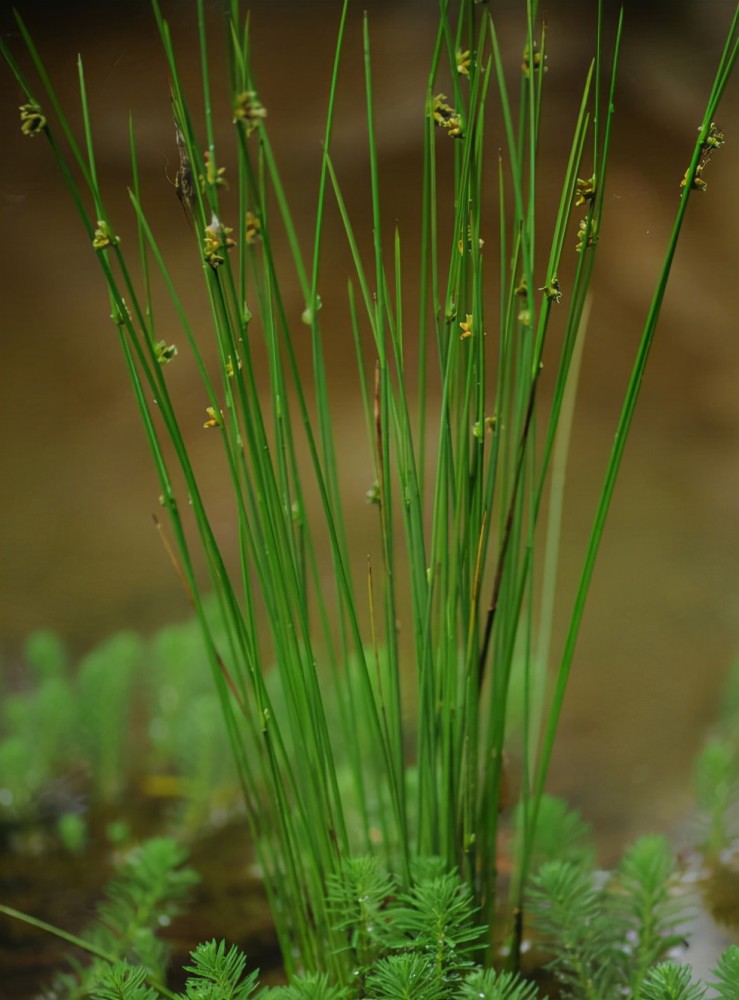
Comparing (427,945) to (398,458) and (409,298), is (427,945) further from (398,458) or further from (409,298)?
(409,298)

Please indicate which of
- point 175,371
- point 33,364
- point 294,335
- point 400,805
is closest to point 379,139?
point 294,335

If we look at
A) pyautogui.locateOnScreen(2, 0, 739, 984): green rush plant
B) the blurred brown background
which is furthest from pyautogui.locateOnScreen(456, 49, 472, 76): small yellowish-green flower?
the blurred brown background

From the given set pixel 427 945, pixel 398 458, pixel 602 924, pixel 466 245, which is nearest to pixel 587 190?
pixel 466 245

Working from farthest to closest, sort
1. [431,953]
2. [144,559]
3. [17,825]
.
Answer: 1. [144,559]
2. [17,825]
3. [431,953]

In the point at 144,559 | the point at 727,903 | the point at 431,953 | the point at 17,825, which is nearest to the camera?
the point at 431,953

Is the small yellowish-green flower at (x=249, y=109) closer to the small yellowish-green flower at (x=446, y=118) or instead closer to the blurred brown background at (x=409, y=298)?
the small yellowish-green flower at (x=446, y=118)

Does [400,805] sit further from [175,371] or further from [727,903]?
[175,371]
